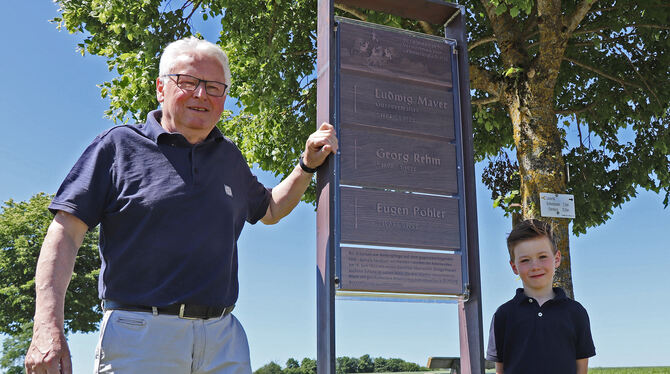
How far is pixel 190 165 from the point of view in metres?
2.96

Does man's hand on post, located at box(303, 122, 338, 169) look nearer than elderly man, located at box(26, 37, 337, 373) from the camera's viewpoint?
No

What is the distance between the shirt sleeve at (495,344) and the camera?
12.3 ft

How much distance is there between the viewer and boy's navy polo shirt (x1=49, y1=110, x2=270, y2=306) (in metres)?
2.73

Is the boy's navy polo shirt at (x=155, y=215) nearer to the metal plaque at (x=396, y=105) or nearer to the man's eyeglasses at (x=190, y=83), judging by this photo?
the man's eyeglasses at (x=190, y=83)

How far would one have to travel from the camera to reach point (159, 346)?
264 cm

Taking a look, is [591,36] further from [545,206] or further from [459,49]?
[459,49]

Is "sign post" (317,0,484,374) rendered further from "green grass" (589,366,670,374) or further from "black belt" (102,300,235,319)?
"green grass" (589,366,670,374)

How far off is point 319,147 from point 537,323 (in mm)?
1627

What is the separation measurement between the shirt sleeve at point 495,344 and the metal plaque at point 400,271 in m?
0.80

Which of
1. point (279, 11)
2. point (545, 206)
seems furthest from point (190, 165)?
point (279, 11)

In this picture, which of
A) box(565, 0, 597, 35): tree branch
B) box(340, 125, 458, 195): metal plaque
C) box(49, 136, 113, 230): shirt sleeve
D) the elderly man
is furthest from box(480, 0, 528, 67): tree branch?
box(49, 136, 113, 230): shirt sleeve

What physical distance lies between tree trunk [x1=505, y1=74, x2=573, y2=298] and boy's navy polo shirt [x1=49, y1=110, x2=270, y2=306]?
6.28m

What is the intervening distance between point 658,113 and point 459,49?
23.8ft

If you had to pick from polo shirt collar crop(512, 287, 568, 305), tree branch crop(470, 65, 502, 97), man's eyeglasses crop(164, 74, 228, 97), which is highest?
tree branch crop(470, 65, 502, 97)
